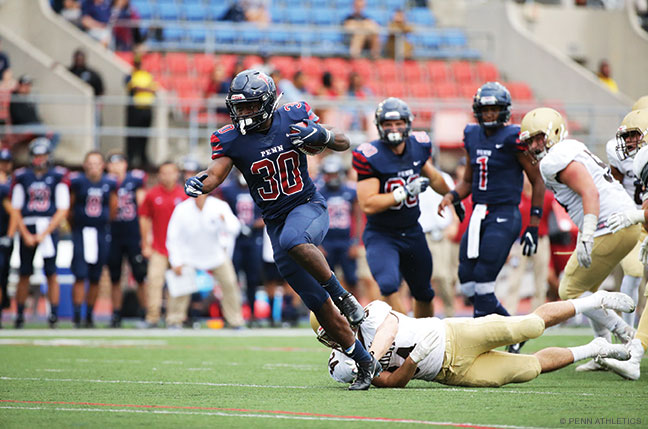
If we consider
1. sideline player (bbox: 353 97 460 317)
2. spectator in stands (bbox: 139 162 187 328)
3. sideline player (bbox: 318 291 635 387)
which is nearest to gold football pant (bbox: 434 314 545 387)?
sideline player (bbox: 318 291 635 387)

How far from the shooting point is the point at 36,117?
14.5 m

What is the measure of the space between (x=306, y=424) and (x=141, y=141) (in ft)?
36.2

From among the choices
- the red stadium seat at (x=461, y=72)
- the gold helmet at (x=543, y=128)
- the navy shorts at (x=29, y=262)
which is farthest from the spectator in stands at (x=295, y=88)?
the gold helmet at (x=543, y=128)

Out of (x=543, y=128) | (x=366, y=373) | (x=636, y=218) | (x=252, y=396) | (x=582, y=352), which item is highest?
(x=543, y=128)

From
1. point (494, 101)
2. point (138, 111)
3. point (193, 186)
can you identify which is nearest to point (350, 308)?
point (193, 186)

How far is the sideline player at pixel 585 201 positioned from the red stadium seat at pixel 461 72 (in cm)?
1184

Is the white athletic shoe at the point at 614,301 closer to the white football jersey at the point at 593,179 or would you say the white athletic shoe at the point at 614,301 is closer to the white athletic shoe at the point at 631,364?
the white athletic shoe at the point at 631,364

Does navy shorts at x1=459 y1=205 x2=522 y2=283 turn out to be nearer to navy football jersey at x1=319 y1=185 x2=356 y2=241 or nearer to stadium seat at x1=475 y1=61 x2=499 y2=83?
navy football jersey at x1=319 y1=185 x2=356 y2=241

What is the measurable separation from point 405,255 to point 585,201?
162 cm

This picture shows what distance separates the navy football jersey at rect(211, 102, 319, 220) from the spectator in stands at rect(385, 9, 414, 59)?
13100 millimetres

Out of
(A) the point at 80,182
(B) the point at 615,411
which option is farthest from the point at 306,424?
(A) the point at 80,182

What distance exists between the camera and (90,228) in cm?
1207

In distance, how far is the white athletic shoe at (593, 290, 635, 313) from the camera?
594 cm

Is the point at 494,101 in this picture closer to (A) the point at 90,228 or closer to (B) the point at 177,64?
(A) the point at 90,228
